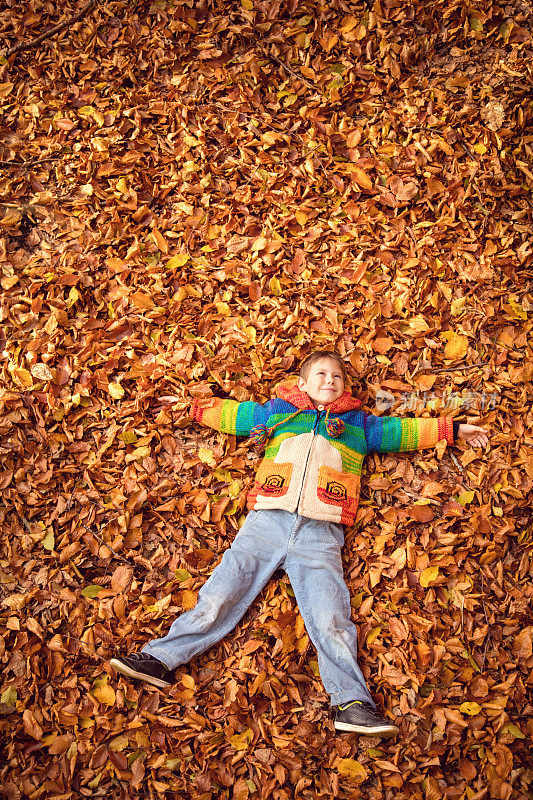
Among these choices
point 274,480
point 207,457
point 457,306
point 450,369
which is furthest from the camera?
point 457,306

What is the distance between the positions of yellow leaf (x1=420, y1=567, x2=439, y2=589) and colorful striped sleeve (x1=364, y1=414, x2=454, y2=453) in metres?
0.72

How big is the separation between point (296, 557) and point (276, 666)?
23.2 inches

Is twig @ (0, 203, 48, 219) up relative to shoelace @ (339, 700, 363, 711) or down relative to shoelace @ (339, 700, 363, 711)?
up

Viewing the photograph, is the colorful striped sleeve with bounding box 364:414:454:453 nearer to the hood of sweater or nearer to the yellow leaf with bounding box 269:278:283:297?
the hood of sweater

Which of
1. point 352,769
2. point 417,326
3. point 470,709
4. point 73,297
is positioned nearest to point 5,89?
point 73,297

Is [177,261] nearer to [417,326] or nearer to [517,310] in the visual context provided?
[417,326]

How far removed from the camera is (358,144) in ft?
13.7

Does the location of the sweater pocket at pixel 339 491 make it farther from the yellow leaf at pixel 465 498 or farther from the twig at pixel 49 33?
the twig at pixel 49 33

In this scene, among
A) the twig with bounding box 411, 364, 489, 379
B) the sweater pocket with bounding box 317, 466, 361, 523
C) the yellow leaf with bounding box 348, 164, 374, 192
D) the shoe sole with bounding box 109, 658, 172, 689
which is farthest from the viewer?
the yellow leaf with bounding box 348, 164, 374, 192

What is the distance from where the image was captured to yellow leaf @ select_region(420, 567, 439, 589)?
10.4 feet

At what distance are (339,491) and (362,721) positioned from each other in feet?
→ 3.89

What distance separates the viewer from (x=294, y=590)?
3133 millimetres

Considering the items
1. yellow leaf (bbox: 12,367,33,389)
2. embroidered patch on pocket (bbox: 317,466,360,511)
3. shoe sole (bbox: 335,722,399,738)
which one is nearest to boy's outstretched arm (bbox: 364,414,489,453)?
embroidered patch on pocket (bbox: 317,466,360,511)

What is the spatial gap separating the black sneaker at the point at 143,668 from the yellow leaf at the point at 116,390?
61.1 inches
